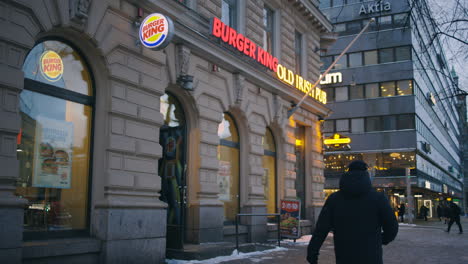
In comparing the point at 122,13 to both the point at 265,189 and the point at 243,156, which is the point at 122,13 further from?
the point at 265,189

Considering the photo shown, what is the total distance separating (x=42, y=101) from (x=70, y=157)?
1.25 m

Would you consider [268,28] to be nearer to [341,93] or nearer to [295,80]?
[295,80]

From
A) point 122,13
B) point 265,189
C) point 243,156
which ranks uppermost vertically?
point 122,13

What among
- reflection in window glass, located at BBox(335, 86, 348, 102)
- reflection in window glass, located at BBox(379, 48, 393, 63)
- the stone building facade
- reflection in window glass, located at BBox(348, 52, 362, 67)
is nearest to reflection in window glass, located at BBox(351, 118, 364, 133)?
reflection in window glass, located at BBox(335, 86, 348, 102)

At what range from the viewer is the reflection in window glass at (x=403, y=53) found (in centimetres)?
4388

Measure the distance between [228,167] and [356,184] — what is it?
1016 cm

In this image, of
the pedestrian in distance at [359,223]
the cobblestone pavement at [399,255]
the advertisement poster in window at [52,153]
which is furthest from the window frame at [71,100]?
the pedestrian in distance at [359,223]

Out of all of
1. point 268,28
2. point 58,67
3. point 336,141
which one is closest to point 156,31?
point 58,67

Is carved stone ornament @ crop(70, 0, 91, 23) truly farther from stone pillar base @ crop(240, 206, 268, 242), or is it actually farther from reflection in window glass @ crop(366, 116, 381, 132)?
reflection in window glass @ crop(366, 116, 381, 132)

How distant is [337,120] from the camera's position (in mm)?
46062

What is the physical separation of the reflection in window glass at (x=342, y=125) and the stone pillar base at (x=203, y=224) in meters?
33.9

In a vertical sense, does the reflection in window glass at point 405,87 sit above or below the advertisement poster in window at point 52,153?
above

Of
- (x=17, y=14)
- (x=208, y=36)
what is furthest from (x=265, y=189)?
(x=17, y=14)

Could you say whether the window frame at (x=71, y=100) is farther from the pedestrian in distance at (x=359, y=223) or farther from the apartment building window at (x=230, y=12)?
the apartment building window at (x=230, y=12)
